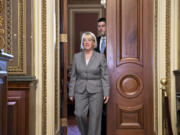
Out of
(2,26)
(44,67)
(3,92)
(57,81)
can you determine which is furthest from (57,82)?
(3,92)

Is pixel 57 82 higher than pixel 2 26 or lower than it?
lower

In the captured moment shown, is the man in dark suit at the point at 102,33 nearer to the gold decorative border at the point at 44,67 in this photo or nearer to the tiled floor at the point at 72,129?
the gold decorative border at the point at 44,67

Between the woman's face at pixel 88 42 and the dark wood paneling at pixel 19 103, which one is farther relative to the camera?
the woman's face at pixel 88 42

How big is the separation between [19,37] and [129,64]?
1.51 metres

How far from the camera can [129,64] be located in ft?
12.7

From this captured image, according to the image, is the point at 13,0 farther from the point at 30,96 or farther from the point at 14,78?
the point at 30,96

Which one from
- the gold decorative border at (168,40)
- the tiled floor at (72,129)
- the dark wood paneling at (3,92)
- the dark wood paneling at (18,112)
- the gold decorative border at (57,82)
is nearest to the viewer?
the dark wood paneling at (3,92)

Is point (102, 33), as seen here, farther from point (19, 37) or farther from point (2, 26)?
point (2, 26)

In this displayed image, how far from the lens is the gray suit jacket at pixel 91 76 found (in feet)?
11.7

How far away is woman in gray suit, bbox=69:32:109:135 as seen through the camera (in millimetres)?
3566

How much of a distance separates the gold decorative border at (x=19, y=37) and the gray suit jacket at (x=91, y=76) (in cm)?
78

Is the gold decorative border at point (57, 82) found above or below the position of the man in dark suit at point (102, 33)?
below

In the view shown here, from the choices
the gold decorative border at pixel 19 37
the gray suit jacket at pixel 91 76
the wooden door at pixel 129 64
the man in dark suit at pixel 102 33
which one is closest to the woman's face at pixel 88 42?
the gray suit jacket at pixel 91 76

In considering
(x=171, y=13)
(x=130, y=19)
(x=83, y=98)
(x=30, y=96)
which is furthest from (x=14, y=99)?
(x=171, y=13)
